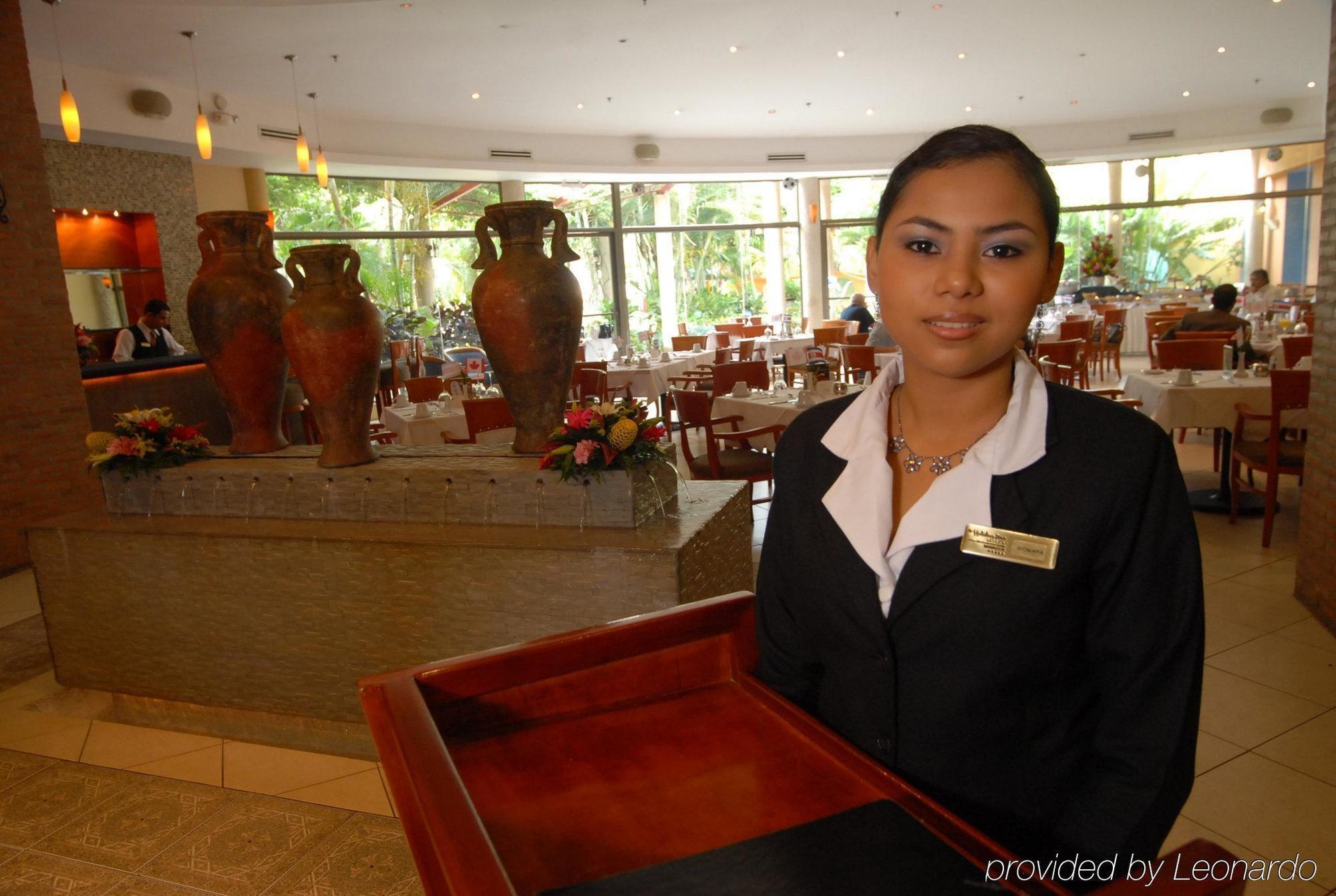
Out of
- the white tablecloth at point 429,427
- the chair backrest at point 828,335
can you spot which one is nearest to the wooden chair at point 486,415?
the white tablecloth at point 429,427

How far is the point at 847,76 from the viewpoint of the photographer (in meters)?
9.49

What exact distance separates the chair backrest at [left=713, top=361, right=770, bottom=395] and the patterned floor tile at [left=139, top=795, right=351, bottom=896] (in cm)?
420

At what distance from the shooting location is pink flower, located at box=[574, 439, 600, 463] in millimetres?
2736

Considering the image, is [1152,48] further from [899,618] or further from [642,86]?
[899,618]

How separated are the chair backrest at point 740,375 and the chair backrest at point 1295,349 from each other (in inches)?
143

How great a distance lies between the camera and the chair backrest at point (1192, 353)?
6137 mm

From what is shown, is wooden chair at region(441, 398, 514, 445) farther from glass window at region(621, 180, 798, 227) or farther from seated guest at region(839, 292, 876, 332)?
glass window at region(621, 180, 798, 227)

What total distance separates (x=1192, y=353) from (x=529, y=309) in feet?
17.4

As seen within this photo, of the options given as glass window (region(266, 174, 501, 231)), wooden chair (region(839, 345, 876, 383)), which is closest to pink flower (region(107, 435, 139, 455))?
wooden chair (region(839, 345, 876, 383))

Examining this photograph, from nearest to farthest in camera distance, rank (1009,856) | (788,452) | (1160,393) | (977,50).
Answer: (1009,856) → (788,452) → (1160,393) → (977,50)

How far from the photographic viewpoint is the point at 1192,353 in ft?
20.5

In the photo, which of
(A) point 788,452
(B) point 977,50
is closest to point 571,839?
(A) point 788,452

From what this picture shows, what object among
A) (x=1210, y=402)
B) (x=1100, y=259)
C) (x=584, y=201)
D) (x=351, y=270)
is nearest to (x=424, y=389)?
(x=351, y=270)

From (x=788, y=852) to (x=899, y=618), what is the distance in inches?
13.2
